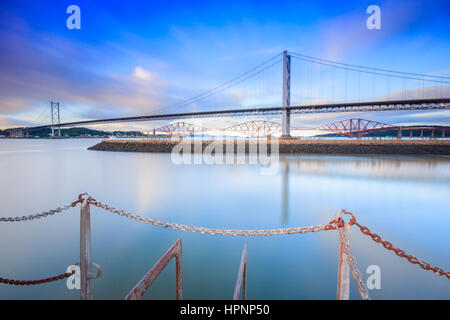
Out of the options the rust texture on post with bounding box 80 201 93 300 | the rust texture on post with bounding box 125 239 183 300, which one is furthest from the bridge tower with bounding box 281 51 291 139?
the rust texture on post with bounding box 80 201 93 300

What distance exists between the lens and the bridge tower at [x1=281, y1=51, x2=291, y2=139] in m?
25.1

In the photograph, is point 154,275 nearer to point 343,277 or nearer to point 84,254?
point 84,254

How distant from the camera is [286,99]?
25.8 metres

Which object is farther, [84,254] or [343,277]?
[84,254]

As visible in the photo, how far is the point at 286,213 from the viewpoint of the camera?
543cm

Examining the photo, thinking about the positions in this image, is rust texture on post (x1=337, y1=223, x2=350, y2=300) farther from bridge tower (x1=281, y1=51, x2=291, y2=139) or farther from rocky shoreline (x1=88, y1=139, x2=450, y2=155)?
bridge tower (x1=281, y1=51, x2=291, y2=139)

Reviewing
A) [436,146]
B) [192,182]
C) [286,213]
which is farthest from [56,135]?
A: [436,146]

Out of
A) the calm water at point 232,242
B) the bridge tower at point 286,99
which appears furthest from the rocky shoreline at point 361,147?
the calm water at point 232,242

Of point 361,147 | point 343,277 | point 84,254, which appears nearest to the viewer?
point 343,277

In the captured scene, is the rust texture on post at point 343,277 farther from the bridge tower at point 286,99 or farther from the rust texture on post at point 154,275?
the bridge tower at point 286,99

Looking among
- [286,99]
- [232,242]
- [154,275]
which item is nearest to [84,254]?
[154,275]
